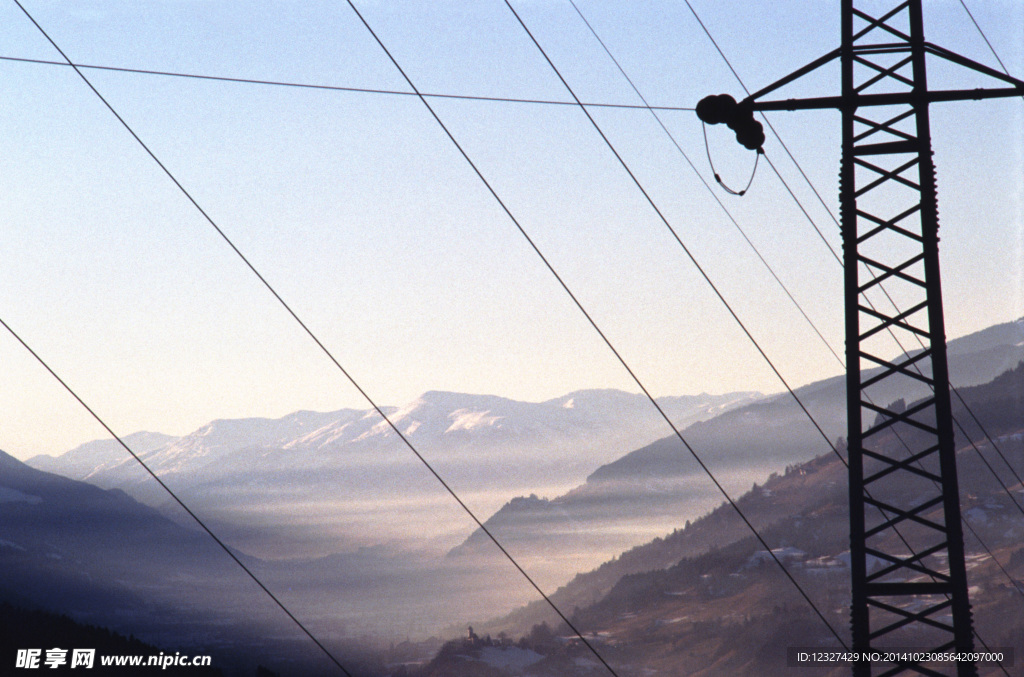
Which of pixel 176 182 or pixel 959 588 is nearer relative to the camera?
pixel 959 588

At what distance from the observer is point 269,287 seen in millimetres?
16672

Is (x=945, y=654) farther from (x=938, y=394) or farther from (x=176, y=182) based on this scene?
(x=176, y=182)

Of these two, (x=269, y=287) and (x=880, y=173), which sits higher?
(x=880, y=173)

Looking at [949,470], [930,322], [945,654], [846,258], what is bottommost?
[945,654]

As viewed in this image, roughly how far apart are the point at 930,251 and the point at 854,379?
2.22 meters

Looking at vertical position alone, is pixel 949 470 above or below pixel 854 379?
below

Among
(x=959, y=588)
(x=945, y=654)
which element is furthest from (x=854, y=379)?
(x=945, y=654)

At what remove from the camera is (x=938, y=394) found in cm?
1544

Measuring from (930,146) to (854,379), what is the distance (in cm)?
371

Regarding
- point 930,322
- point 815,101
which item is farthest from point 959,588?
point 815,101

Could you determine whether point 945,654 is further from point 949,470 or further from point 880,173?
point 880,173

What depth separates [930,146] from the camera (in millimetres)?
16047

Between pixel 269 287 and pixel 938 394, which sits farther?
pixel 269 287

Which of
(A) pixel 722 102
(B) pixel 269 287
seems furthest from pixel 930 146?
Answer: (B) pixel 269 287
